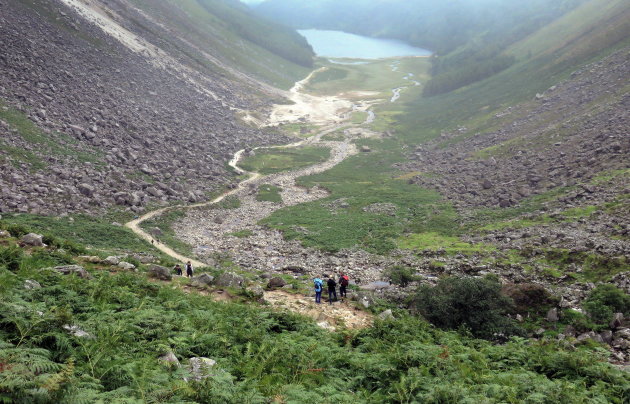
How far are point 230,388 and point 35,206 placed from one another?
1502 inches

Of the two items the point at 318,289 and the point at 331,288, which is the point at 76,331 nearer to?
the point at 318,289

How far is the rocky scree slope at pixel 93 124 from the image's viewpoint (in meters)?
45.3

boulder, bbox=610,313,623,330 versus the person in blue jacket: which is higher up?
boulder, bbox=610,313,623,330

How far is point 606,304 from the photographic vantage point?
23.4m

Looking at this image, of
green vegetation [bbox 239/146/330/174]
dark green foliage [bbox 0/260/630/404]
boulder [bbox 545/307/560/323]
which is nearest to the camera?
dark green foliage [bbox 0/260/630/404]

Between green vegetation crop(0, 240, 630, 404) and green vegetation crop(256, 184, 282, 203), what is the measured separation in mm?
45476

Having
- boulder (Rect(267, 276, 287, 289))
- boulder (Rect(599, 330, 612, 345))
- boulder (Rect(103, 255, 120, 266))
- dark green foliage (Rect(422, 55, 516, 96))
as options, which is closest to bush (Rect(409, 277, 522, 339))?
boulder (Rect(599, 330, 612, 345))

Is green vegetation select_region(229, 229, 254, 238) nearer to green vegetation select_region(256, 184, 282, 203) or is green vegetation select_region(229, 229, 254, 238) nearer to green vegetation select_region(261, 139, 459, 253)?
green vegetation select_region(261, 139, 459, 253)

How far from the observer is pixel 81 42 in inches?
3420

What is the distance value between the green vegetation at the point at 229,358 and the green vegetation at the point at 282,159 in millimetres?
63020

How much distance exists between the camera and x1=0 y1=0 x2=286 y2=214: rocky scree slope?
45344 mm

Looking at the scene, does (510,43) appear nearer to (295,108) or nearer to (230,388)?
(295,108)

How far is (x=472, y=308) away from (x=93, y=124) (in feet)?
202

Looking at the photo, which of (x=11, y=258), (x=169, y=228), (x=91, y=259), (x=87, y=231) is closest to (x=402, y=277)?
(x=91, y=259)
